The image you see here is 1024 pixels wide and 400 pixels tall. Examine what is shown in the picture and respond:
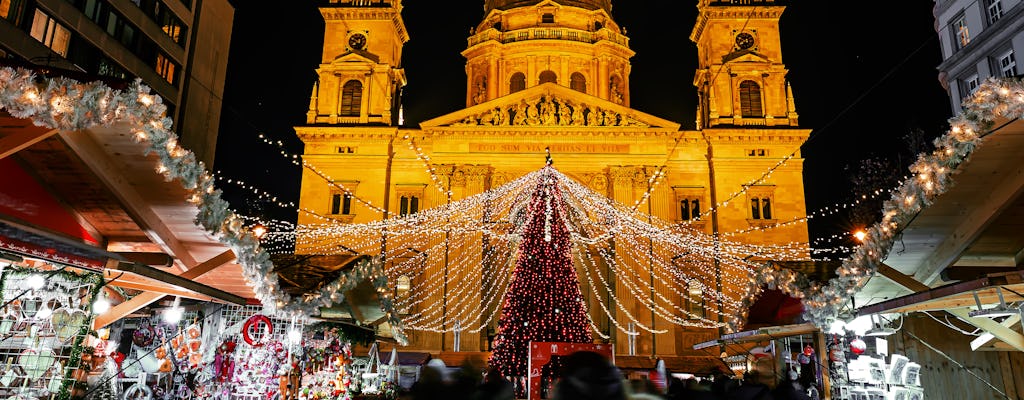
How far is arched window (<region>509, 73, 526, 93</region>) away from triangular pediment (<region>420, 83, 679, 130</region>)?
862 cm

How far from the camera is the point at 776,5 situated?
128 ft

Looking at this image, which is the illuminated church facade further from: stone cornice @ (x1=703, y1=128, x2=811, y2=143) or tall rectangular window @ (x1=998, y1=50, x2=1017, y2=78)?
tall rectangular window @ (x1=998, y1=50, x2=1017, y2=78)

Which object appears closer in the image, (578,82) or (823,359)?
(823,359)

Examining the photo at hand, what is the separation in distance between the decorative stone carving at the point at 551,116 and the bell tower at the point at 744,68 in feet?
19.9

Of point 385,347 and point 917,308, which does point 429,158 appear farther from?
point 917,308

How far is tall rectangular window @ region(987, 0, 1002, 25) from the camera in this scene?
2503cm

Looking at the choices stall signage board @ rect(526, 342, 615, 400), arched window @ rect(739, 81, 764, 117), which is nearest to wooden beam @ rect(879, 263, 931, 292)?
stall signage board @ rect(526, 342, 615, 400)

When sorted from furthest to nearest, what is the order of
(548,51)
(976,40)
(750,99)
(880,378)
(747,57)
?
(548,51), (750,99), (747,57), (976,40), (880,378)

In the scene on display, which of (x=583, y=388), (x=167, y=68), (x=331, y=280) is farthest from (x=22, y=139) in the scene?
(x=167, y=68)

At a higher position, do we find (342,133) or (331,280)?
(342,133)

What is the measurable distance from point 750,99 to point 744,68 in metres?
1.82

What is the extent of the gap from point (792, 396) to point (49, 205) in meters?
7.26

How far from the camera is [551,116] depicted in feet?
119

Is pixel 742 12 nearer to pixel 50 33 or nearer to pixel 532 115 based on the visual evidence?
pixel 532 115
